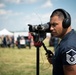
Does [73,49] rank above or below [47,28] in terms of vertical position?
below

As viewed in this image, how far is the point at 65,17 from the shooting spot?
124 inches

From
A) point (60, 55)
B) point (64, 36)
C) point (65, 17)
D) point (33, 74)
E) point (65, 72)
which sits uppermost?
point (65, 17)

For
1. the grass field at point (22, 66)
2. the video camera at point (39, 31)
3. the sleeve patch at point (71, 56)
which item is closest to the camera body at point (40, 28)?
the video camera at point (39, 31)

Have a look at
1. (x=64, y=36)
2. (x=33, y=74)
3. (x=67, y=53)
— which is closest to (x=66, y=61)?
(x=67, y=53)

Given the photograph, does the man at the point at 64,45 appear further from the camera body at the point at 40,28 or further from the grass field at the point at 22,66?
the grass field at the point at 22,66

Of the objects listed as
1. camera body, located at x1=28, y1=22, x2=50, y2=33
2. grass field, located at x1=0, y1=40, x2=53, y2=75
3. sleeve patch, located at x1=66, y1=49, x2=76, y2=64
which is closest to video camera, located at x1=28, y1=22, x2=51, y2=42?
camera body, located at x1=28, y1=22, x2=50, y2=33

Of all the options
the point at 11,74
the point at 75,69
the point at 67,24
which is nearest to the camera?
the point at 75,69

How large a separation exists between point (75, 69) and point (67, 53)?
0.19 m

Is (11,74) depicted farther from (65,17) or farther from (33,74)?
(65,17)

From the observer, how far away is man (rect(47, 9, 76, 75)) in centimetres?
280

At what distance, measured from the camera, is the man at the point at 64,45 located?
2.80 metres

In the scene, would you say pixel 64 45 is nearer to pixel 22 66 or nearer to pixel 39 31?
pixel 39 31

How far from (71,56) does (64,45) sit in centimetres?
19

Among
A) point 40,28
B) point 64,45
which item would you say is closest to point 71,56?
point 64,45
